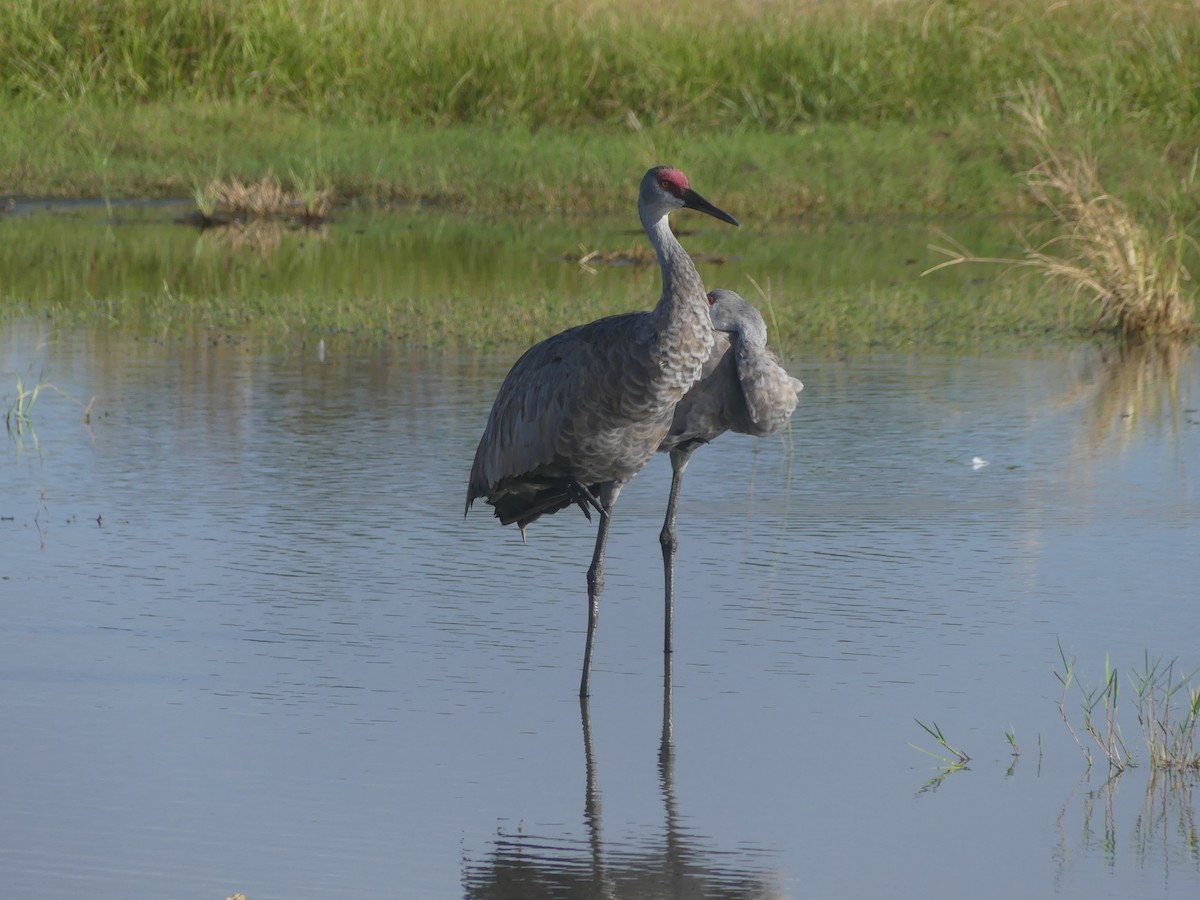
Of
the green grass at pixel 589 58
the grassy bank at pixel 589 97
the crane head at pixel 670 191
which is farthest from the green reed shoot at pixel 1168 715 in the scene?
Result: the green grass at pixel 589 58

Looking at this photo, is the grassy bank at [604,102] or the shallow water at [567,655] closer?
the shallow water at [567,655]

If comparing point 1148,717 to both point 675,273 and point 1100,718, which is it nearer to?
point 1100,718

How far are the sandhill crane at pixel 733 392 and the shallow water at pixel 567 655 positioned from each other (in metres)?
0.59

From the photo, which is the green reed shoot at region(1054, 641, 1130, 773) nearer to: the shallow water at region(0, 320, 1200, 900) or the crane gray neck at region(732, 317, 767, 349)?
the shallow water at region(0, 320, 1200, 900)

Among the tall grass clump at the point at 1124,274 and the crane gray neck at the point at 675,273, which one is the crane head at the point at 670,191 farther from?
the tall grass clump at the point at 1124,274

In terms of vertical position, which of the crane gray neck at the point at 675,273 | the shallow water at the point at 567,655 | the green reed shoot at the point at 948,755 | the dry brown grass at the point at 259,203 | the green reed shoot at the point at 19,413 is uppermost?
the crane gray neck at the point at 675,273

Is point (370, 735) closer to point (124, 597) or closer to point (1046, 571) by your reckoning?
point (124, 597)

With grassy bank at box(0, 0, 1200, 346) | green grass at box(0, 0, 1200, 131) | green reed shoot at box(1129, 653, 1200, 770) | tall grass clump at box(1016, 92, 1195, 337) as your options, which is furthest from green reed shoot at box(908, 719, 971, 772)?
green grass at box(0, 0, 1200, 131)

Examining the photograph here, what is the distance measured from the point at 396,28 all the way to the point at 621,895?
17506 millimetres

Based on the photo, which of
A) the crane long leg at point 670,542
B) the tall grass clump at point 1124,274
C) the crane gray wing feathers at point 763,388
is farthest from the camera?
the tall grass clump at point 1124,274

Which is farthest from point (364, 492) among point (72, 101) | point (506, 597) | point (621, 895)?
point (72, 101)

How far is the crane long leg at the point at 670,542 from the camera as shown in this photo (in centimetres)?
630

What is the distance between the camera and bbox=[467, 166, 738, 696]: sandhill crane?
598 cm

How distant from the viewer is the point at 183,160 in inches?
764
